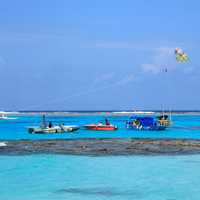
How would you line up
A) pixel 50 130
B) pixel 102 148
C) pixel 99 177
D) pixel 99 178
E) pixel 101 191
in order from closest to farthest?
pixel 101 191 < pixel 99 178 < pixel 99 177 < pixel 102 148 < pixel 50 130

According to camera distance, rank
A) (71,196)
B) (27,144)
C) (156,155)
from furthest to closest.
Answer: (27,144) → (156,155) → (71,196)

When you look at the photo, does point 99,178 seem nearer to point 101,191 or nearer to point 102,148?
point 101,191

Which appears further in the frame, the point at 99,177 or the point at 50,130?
the point at 50,130

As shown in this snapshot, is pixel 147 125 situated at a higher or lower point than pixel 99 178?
lower

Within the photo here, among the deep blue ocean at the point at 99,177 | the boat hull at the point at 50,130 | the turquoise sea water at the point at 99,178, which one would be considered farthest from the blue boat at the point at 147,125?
the turquoise sea water at the point at 99,178

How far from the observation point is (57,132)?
61.4m

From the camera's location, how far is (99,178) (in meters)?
25.1

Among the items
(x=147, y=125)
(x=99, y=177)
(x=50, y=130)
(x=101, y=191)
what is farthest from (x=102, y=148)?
(x=147, y=125)

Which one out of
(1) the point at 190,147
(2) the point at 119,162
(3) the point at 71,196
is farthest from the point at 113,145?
(3) the point at 71,196

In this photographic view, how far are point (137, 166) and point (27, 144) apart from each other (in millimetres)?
15405

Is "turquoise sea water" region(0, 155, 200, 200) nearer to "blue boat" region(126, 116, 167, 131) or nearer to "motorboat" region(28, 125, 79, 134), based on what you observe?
"motorboat" region(28, 125, 79, 134)

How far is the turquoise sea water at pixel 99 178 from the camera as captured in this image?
2091 centimetres

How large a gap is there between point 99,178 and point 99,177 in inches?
10.5

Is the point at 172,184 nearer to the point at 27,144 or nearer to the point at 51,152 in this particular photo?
the point at 51,152
